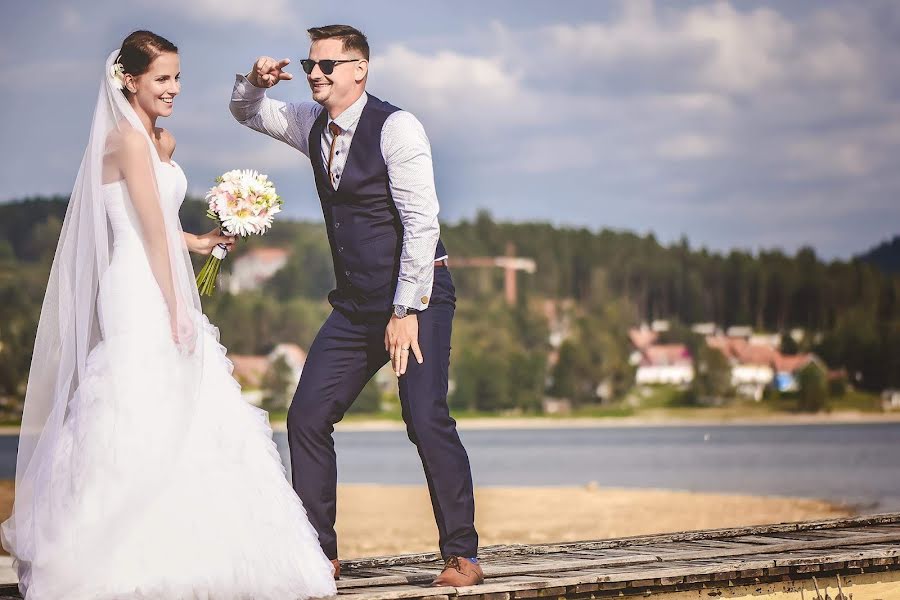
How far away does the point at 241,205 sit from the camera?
19.8 ft

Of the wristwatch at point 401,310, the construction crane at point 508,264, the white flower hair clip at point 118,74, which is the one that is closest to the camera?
the white flower hair clip at point 118,74

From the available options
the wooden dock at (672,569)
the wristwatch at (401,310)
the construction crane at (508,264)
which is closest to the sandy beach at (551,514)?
the wooden dock at (672,569)

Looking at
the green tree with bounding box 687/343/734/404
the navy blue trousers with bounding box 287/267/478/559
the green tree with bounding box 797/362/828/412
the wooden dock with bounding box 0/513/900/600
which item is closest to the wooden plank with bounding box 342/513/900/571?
the wooden dock with bounding box 0/513/900/600

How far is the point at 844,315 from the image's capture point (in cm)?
15725

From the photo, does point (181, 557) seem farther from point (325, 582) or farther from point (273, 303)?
point (273, 303)

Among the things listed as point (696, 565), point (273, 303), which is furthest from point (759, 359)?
point (696, 565)

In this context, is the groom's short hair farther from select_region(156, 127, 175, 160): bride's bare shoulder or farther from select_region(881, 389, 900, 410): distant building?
select_region(881, 389, 900, 410): distant building

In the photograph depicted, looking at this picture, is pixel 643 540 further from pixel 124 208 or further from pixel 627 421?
pixel 627 421

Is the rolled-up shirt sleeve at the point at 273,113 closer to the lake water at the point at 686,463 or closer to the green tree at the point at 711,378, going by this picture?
the lake water at the point at 686,463

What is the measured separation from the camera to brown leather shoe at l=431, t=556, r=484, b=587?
5.88m

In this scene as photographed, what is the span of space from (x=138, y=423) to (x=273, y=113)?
1779mm

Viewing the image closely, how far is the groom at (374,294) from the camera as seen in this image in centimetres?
596

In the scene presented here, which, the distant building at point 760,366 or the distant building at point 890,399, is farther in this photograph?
the distant building at point 760,366

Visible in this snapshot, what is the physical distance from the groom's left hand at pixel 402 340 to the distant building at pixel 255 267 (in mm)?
135378
